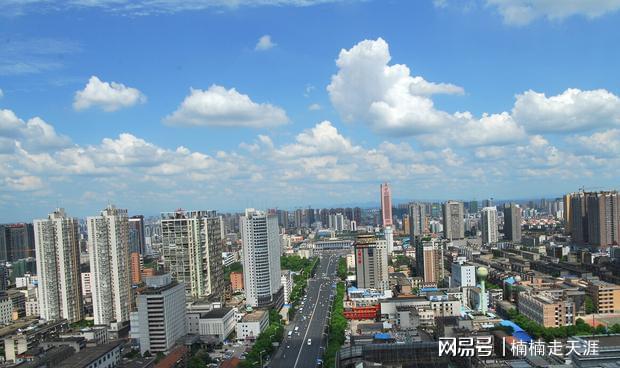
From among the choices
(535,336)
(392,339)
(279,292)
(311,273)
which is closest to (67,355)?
(392,339)

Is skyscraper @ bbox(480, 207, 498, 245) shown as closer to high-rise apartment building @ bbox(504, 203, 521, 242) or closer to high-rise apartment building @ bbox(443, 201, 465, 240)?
high-rise apartment building @ bbox(504, 203, 521, 242)

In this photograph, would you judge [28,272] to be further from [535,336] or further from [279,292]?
[535,336]

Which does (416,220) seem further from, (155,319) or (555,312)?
(155,319)

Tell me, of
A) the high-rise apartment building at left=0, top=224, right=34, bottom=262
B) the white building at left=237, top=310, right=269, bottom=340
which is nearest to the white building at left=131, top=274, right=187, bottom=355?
the white building at left=237, top=310, right=269, bottom=340

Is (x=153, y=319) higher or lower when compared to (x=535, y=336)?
higher

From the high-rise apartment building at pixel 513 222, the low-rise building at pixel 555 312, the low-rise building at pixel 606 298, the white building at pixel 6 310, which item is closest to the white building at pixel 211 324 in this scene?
the white building at pixel 6 310

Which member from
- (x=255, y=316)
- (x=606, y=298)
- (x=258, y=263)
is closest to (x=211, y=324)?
(x=255, y=316)
